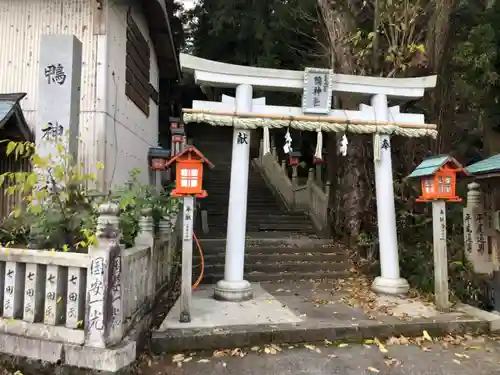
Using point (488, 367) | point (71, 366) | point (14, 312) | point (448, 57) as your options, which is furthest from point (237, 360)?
point (448, 57)

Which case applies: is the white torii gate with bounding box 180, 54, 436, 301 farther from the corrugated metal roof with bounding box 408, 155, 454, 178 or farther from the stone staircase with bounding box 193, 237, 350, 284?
the stone staircase with bounding box 193, 237, 350, 284

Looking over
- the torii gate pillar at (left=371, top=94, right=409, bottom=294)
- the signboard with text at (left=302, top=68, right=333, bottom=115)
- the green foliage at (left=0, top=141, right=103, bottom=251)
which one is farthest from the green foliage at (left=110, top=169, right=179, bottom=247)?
the torii gate pillar at (left=371, top=94, right=409, bottom=294)

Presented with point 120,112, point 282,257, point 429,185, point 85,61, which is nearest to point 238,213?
point 282,257

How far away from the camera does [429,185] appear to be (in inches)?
276

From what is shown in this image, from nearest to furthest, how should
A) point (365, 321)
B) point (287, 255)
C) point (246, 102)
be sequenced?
point (365, 321)
point (246, 102)
point (287, 255)

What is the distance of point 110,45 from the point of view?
835 cm

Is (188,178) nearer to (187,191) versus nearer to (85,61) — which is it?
(187,191)

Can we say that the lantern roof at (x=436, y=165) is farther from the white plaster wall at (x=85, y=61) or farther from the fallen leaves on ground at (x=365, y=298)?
the white plaster wall at (x=85, y=61)

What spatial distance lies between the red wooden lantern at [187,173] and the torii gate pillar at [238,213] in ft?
5.04

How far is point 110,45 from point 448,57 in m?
9.10

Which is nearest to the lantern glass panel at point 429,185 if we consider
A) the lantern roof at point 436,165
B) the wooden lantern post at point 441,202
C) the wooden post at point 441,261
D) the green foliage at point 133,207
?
the wooden lantern post at point 441,202

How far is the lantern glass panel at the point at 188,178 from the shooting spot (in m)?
5.96

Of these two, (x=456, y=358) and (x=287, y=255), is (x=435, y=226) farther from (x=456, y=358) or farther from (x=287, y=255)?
(x=287, y=255)

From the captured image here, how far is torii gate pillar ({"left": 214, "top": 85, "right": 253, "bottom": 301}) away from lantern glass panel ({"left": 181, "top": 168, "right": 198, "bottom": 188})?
1.56 meters
